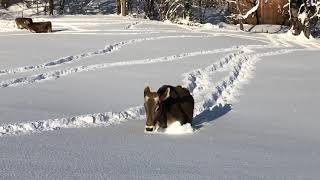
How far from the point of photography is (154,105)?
7734mm

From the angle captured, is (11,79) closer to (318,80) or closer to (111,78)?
(111,78)

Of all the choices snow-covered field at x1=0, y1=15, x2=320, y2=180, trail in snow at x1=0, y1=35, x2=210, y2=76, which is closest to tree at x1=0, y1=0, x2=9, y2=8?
trail in snow at x1=0, y1=35, x2=210, y2=76

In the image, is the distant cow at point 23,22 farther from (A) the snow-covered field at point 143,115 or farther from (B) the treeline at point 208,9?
(B) the treeline at point 208,9

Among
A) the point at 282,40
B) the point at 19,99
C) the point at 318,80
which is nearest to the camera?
the point at 19,99

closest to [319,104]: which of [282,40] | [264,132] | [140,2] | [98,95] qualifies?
[264,132]

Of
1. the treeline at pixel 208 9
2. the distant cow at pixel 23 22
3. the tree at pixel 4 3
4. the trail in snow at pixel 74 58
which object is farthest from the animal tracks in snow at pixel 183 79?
the tree at pixel 4 3

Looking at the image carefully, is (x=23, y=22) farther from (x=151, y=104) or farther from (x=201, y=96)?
(x=151, y=104)

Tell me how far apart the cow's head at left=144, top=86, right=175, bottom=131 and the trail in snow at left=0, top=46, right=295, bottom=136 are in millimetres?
979

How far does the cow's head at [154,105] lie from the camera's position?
7.73 m

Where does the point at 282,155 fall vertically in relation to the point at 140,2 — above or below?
below

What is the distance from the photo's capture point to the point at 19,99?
10180mm

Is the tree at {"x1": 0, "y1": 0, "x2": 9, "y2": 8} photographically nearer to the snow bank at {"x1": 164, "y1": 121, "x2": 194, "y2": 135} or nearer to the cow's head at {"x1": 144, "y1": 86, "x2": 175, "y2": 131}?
the snow bank at {"x1": 164, "y1": 121, "x2": 194, "y2": 135}

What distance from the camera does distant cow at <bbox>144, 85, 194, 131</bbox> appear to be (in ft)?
25.4

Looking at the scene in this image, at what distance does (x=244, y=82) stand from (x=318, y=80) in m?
2.30
